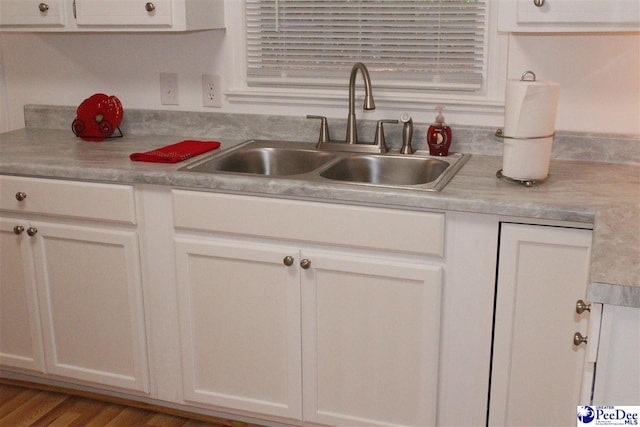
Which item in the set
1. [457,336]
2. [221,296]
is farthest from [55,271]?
[457,336]

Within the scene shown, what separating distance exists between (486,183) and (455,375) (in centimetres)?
56

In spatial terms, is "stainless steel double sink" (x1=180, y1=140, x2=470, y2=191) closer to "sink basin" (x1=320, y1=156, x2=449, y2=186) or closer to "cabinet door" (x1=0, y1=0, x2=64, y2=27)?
"sink basin" (x1=320, y1=156, x2=449, y2=186)

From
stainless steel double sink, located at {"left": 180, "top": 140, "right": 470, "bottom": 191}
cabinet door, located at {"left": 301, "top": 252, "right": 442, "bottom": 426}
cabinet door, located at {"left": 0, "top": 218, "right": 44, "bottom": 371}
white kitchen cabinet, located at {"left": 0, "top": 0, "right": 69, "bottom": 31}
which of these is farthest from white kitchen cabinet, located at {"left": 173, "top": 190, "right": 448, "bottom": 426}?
white kitchen cabinet, located at {"left": 0, "top": 0, "right": 69, "bottom": 31}

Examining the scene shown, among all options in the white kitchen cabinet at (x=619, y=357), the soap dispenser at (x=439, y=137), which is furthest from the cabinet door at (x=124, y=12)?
the white kitchen cabinet at (x=619, y=357)

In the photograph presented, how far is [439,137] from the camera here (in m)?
2.48

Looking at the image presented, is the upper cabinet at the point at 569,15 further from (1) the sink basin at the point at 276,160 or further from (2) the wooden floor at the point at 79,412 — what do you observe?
(2) the wooden floor at the point at 79,412

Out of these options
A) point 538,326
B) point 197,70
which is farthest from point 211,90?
point 538,326

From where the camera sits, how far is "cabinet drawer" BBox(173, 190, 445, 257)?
2088 mm

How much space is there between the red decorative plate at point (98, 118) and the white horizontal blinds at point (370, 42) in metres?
0.54

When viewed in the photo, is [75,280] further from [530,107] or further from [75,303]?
[530,107]

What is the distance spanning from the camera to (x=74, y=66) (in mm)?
3059

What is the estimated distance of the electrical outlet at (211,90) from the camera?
2.86m

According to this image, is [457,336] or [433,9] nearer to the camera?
[457,336]

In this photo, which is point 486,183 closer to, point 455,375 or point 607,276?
point 455,375
